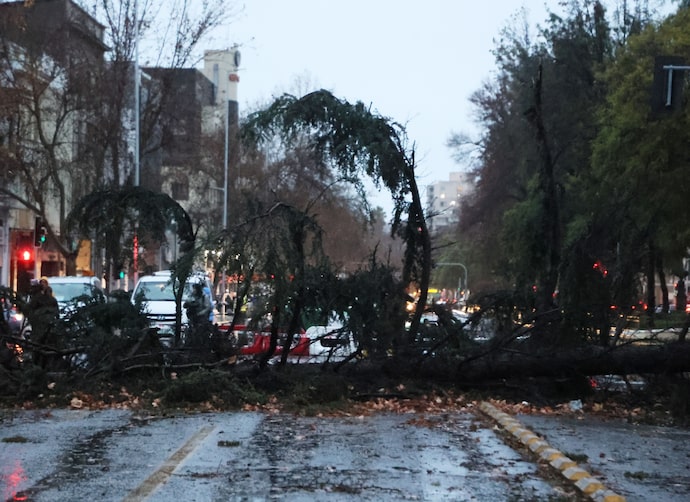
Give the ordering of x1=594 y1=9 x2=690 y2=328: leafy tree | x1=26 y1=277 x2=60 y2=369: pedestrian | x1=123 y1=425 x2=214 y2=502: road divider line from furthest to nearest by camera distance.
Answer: x1=594 y1=9 x2=690 y2=328: leafy tree
x1=26 y1=277 x2=60 y2=369: pedestrian
x1=123 y1=425 x2=214 y2=502: road divider line

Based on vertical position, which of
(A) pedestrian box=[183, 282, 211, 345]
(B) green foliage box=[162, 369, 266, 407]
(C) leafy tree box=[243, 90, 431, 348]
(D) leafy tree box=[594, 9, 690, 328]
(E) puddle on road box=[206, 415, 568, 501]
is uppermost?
(D) leafy tree box=[594, 9, 690, 328]

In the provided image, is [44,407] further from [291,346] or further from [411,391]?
[411,391]

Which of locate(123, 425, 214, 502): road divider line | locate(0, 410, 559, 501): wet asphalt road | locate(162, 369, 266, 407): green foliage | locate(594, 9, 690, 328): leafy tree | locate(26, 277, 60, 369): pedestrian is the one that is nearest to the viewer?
locate(123, 425, 214, 502): road divider line

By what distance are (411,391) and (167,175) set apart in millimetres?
43987

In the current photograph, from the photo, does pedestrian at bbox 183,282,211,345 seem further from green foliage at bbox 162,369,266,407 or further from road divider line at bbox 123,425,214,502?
Result: road divider line at bbox 123,425,214,502

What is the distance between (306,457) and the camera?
416 inches

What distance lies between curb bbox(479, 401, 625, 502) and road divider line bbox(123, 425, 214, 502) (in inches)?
144

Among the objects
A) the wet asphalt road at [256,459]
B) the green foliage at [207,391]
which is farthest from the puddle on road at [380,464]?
the green foliage at [207,391]

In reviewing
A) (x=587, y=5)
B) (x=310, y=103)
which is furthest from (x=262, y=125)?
(x=587, y=5)

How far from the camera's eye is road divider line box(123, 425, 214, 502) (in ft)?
27.5

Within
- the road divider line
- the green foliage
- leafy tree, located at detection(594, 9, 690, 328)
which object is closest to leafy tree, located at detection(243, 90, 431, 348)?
the green foliage

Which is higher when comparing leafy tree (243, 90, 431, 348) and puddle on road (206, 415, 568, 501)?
leafy tree (243, 90, 431, 348)

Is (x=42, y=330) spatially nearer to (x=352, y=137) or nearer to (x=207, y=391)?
(x=207, y=391)

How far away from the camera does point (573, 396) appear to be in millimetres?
15891
